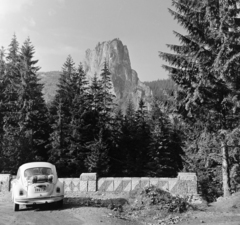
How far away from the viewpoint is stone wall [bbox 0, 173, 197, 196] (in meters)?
14.2

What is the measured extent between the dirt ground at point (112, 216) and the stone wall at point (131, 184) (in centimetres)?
290

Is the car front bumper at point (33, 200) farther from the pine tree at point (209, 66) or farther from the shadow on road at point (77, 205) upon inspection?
the pine tree at point (209, 66)

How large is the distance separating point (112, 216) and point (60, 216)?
6.06ft

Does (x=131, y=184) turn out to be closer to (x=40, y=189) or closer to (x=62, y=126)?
(x=40, y=189)

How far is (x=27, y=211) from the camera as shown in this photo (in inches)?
435

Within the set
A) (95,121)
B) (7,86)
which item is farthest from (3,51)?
(95,121)

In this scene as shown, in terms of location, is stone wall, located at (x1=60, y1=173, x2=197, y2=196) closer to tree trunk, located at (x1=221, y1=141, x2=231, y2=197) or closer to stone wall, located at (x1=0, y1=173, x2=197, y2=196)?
stone wall, located at (x1=0, y1=173, x2=197, y2=196)

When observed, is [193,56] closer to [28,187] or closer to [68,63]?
[28,187]

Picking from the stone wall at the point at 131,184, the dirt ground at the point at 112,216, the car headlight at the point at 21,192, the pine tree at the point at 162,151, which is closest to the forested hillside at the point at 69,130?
the pine tree at the point at 162,151

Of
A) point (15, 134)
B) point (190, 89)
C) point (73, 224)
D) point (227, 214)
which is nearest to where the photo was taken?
point (73, 224)

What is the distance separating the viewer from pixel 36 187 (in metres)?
11.0

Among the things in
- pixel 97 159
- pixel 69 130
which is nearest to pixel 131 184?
pixel 97 159

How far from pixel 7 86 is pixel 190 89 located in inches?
1041

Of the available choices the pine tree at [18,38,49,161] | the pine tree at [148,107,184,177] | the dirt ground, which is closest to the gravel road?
the dirt ground
